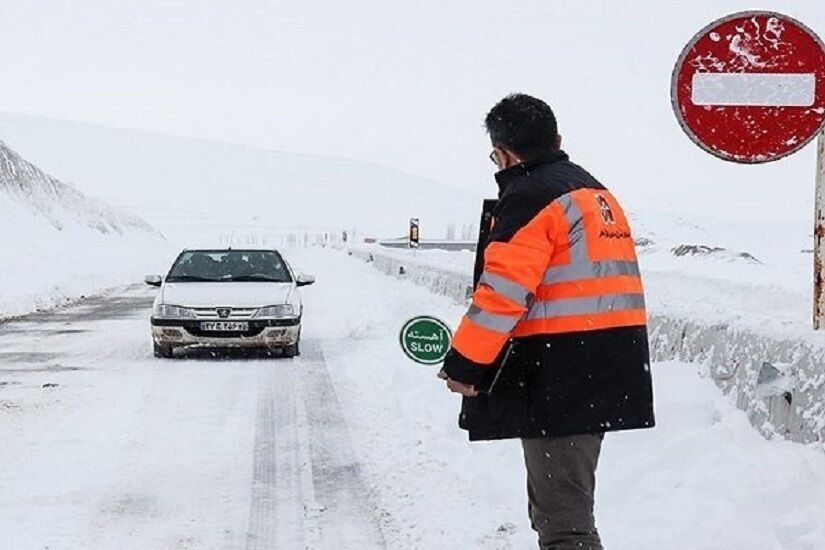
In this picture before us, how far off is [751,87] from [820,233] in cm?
111

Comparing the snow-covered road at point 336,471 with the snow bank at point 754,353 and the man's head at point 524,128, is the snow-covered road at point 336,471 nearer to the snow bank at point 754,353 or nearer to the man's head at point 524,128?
the snow bank at point 754,353

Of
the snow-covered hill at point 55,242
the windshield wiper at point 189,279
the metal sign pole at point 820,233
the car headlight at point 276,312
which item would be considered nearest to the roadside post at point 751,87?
the metal sign pole at point 820,233

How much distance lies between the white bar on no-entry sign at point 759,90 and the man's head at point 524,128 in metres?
1.42

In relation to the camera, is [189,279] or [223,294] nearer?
[223,294]

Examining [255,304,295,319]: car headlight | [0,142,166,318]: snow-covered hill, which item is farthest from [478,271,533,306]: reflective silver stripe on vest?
[0,142,166,318]: snow-covered hill

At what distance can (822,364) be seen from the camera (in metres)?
4.74

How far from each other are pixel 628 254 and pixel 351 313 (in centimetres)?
1511

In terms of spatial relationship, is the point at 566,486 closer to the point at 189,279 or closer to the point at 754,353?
the point at 754,353

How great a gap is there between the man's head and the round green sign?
3.33 meters

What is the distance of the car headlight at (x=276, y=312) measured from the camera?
1270cm

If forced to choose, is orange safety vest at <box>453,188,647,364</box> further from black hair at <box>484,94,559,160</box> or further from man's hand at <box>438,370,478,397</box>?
black hair at <box>484,94,559,160</box>

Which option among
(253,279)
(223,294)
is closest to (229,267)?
(253,279)

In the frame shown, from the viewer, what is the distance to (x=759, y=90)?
15.4 ft

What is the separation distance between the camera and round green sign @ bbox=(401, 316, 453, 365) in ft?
22.6
